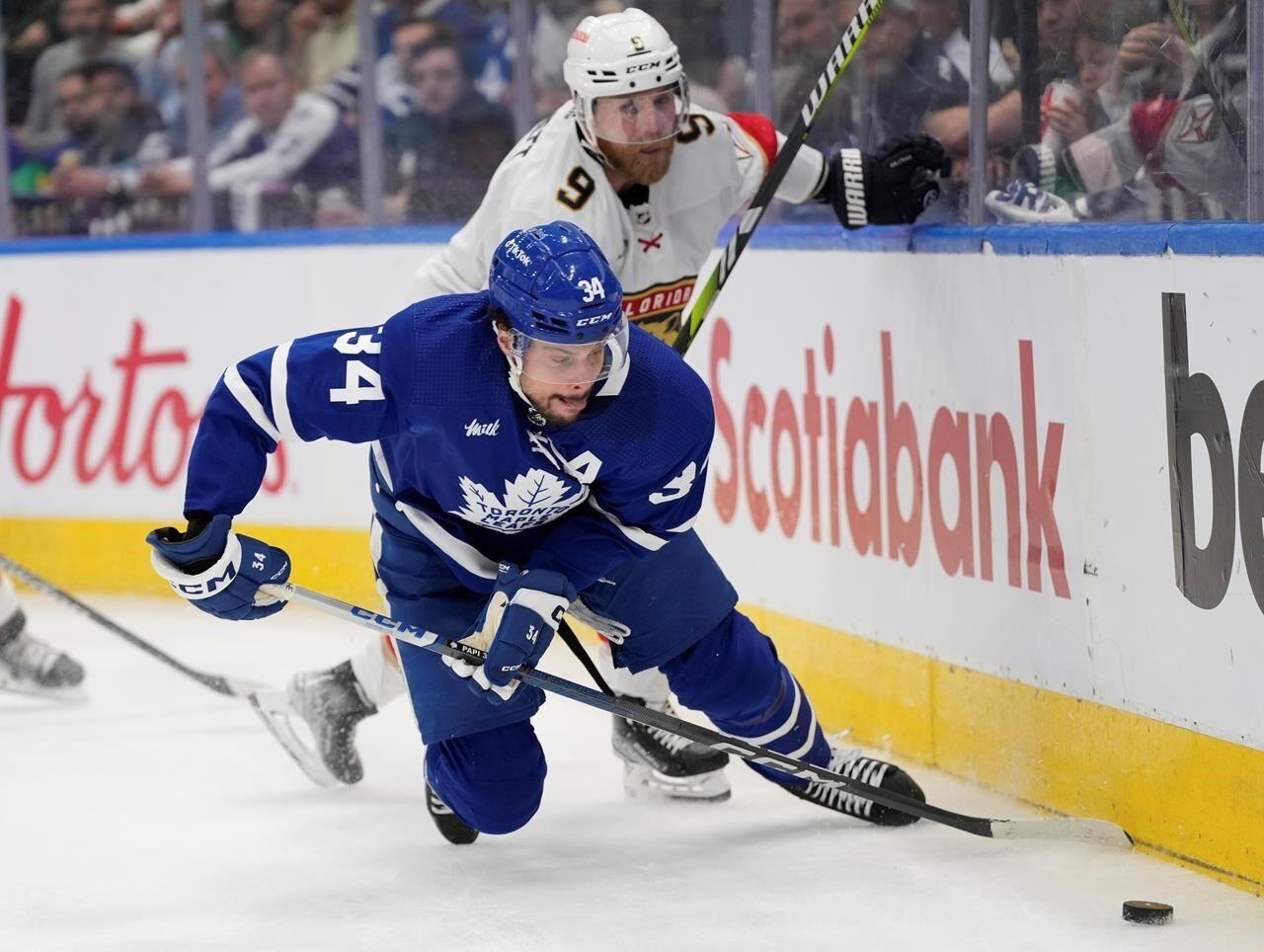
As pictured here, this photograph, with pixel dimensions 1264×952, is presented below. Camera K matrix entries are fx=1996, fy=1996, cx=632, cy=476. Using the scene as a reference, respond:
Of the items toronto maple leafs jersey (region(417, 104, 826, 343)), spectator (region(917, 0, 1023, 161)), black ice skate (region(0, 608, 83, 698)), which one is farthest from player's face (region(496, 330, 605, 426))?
black ice skate (region(0, 608, 83, 698))

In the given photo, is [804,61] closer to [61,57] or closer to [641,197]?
[641,197]

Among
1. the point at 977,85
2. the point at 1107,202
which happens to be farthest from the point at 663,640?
the point at 977,85

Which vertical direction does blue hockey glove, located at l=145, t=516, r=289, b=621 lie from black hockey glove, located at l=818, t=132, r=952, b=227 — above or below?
below

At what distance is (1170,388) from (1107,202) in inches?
17.7

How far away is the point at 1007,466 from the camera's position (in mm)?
3420

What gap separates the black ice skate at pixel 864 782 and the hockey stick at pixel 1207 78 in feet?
3.78

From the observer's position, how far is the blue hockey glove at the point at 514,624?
2.95 m

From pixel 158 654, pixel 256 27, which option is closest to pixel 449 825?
Answer: pixel 158 654

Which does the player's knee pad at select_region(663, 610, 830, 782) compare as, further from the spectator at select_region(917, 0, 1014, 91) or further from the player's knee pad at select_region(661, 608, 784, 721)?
the spectator at select_region(917, 0, 1014, 91)

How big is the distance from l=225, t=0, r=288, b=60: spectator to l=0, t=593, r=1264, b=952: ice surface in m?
2.45

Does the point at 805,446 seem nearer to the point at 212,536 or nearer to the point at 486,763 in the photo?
the point at 486,763

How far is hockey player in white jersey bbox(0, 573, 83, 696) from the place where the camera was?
4531mm

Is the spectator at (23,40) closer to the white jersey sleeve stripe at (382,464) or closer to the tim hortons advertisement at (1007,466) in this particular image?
the tim hortons advertisement at (1007,466)

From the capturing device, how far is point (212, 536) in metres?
2.85
